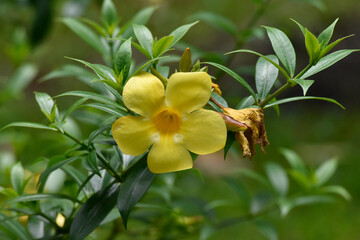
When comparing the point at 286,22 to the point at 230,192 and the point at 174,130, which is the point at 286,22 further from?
the point at 174,130

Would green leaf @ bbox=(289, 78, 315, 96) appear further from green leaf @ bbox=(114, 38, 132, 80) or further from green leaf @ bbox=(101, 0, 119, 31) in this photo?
green leaf @ bbox=(101, 0, 119, 31)

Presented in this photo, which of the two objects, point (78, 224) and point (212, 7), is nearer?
point (78, 224)

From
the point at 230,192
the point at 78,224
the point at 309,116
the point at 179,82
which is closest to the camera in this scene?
the point at 179,82

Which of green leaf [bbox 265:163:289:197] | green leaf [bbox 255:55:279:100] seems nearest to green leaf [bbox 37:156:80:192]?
green leaf [bbox 255:55:279:100]

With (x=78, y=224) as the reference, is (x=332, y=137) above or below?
below

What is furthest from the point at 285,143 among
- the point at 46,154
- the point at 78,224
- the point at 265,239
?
the point at 78,224

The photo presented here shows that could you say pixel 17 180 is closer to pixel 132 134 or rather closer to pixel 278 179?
pixel 132 134

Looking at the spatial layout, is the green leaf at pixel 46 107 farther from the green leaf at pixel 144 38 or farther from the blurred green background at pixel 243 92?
the blurred green background at pixel 243 92
